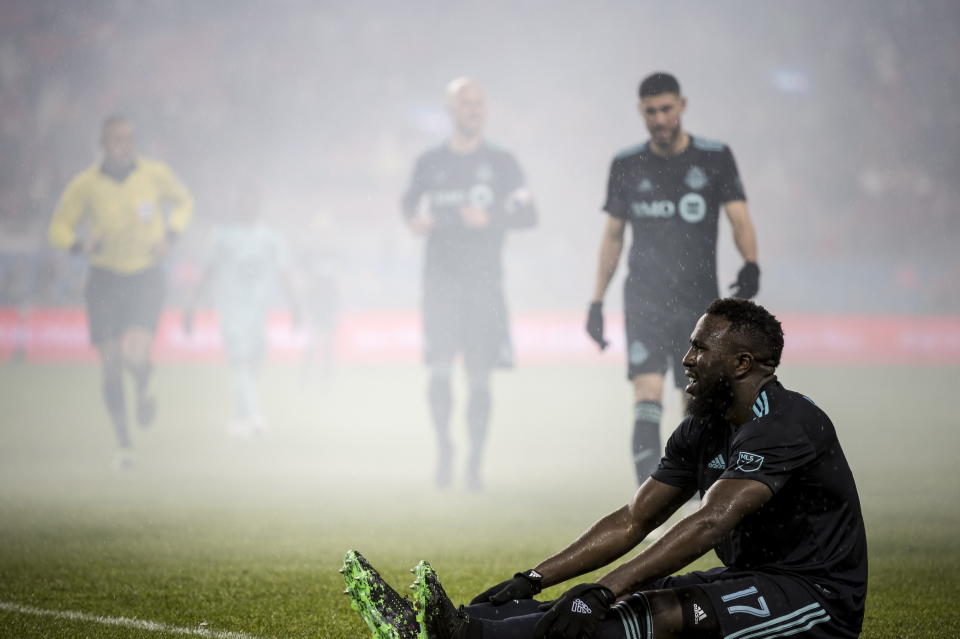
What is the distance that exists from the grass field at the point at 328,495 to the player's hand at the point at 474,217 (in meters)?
2.03

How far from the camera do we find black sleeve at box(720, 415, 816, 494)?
2580mm

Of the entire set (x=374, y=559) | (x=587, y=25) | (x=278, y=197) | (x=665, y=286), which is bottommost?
(x=374, y=559)

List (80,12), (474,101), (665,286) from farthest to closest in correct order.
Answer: (80,12) < (474,101) < (665,286)

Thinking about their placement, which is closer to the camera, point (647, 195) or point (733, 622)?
point (733, 622)

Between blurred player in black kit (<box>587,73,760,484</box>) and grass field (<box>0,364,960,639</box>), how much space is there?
1165 mm

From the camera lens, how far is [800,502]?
2.66 meters

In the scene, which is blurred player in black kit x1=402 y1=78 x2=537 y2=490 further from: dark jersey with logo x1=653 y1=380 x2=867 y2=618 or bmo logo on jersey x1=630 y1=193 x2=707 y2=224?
dark jersey with logo x1=653 y1=380 x2=867 y2=618

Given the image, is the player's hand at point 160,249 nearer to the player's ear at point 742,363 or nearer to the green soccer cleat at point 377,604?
the green soccer cleat at point 377,604

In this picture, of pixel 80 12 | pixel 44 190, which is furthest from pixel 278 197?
pixel 80 12

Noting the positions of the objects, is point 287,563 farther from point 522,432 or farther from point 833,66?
point 833,66

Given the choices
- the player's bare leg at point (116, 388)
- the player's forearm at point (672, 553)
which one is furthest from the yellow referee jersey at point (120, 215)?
the player's forearm at point (672, 553)

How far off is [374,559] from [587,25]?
10194 mm

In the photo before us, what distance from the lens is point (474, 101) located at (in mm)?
8578

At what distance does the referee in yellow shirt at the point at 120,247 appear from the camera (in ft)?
29.7
